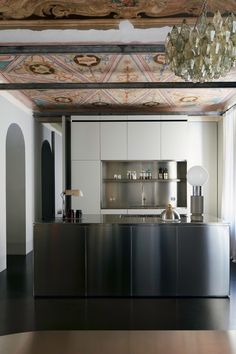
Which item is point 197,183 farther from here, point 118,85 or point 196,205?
point 118,85

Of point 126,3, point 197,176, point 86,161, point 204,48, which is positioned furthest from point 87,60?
point 86,161

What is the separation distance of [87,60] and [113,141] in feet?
11.6

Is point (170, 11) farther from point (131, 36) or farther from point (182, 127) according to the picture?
point (182, 127)

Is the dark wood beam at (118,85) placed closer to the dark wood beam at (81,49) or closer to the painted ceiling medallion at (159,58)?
the painted ceiling medallion at (159,58)

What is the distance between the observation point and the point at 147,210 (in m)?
8.77

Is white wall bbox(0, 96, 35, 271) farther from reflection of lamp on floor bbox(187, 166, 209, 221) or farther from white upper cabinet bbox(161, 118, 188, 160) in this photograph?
reflection of lamp on floor bbox(187, 166, 209, 221)

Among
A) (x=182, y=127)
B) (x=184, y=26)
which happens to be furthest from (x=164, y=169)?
(x=184, y=26)

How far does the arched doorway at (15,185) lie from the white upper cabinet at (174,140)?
336 centimetres

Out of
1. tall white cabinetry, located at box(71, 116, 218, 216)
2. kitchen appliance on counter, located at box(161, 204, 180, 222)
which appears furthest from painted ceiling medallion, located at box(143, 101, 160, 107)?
kitchen appliance on counter, located at box(161, 204, 180, 222)

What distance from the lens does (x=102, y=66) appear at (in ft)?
18.2

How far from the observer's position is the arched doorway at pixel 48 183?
432 inches

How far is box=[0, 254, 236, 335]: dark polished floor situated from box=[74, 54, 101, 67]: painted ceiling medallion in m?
3.45

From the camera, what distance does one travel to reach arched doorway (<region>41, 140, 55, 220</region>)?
432 inches

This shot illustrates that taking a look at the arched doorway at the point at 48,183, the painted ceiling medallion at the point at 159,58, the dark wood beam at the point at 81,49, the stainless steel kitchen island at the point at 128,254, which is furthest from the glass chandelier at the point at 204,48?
the arched doorway at the point at 48,183
